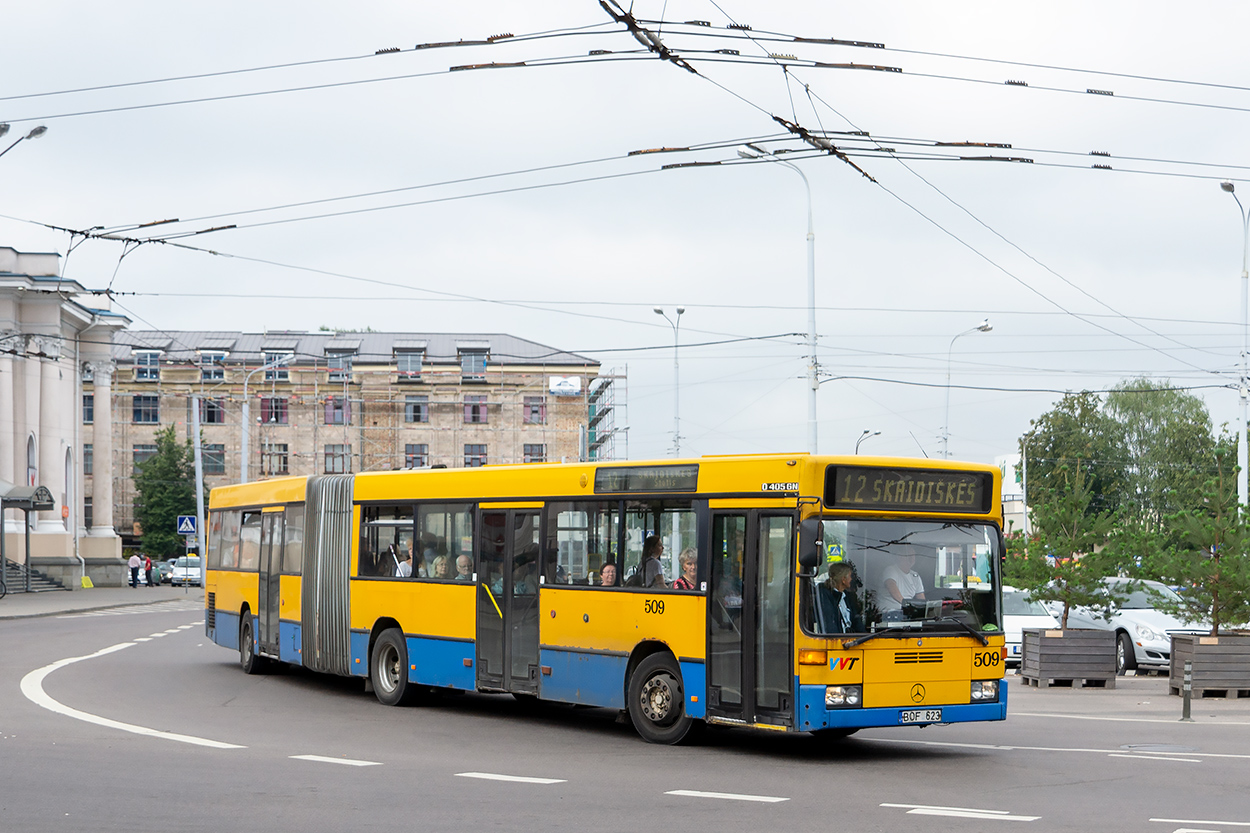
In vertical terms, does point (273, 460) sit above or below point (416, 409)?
below

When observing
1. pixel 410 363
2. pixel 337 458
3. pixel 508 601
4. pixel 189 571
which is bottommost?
pixel 189 571

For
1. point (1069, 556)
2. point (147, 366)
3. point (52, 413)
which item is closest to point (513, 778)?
point (1069, 556)

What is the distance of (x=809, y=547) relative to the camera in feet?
40.5

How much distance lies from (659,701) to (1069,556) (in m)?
9.90

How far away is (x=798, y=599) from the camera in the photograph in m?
12.4

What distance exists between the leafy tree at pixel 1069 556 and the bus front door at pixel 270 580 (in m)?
9.95

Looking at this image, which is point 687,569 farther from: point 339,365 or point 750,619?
point 339,365

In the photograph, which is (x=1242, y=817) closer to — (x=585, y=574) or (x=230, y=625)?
(x=585, y=574)

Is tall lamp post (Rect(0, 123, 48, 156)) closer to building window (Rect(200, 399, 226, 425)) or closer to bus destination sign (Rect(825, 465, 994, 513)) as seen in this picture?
bus destination sign (Rect(825, 465, 994, 513))

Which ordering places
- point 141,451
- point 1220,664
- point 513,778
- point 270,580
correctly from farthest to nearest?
point 141,451 → point 270,580 → point 1220,664 → point 513,778

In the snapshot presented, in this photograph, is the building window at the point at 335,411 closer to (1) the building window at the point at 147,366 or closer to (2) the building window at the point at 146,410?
(1) the building window at the point at 147,366

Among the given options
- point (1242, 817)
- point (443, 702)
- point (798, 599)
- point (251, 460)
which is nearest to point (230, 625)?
point (443, 702)

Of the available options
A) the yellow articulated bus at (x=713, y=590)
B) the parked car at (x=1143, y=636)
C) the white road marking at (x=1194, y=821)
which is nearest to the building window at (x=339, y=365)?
the parked car at (x=1143, y=636)

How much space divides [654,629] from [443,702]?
514 centimetres
